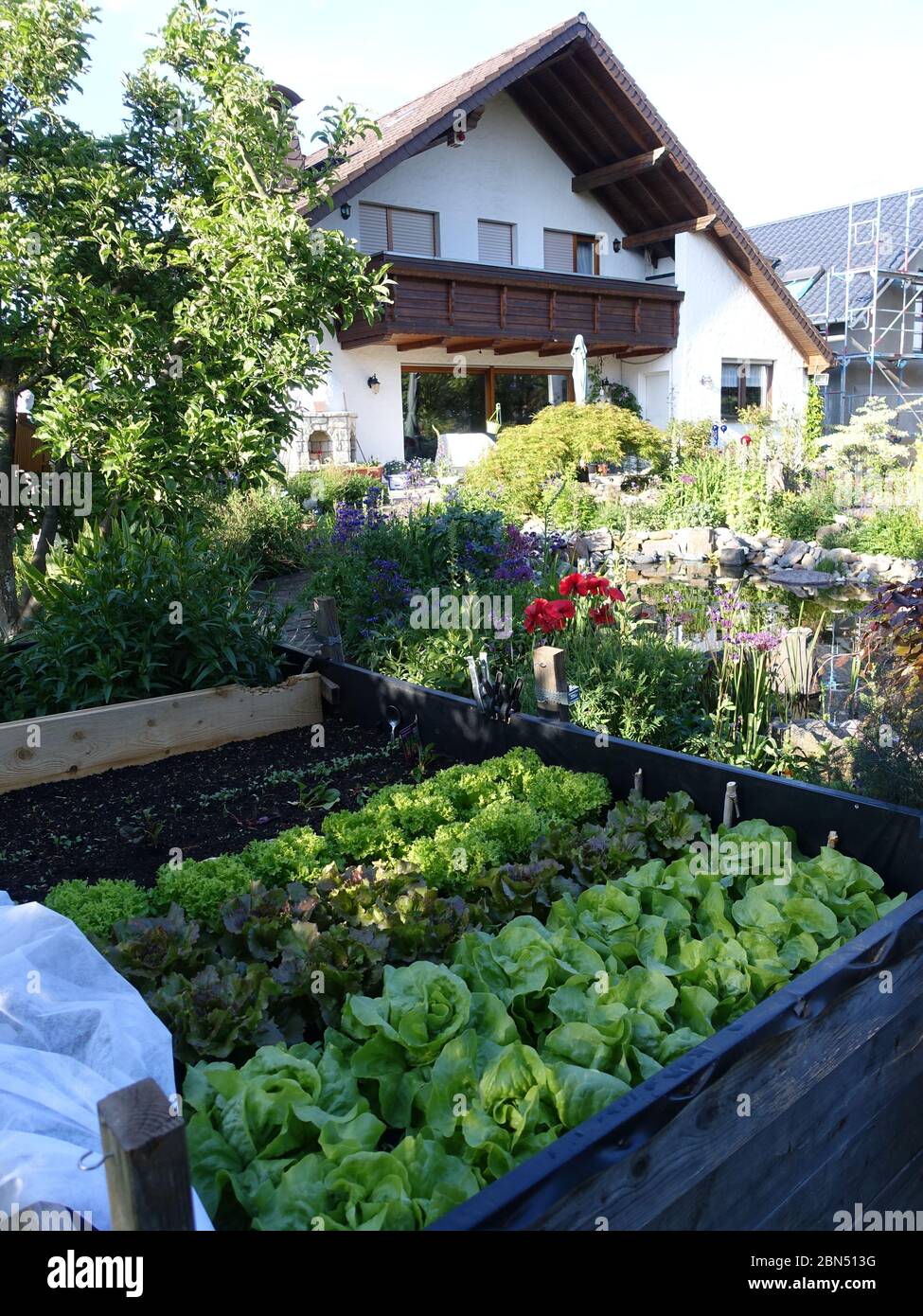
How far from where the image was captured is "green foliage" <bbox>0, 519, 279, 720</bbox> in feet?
15.4

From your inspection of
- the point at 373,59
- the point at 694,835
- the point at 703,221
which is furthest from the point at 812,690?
the point at 703,221

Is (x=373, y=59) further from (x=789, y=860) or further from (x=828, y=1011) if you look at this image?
(x=828, y=1011)

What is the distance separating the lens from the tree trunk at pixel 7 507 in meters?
6.06

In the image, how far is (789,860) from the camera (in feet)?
8.97

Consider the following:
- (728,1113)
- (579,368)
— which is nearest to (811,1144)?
(728,1113)

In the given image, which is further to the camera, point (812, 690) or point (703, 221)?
point (703, 221)

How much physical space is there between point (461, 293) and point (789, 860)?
1461 centimetres

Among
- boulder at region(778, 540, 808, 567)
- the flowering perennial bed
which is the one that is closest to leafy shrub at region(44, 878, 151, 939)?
the flowering perennial bed

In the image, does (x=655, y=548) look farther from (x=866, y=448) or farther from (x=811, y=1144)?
(x=866, y=448)

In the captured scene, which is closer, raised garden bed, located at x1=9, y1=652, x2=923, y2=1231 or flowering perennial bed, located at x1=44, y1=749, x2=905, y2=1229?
raised garden bed, located at x1=9, y1=652, x2=923, y2=1231

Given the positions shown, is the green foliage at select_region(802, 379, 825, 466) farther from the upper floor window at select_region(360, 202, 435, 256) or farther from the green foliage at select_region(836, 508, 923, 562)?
the green foliage at select_region(836, 508, 923, 562)

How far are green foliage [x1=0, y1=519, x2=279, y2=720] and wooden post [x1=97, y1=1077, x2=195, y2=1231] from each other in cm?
363

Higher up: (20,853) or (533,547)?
(533,547)

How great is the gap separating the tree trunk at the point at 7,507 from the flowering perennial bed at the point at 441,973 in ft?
13.5
